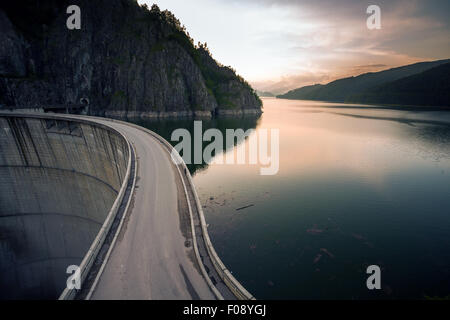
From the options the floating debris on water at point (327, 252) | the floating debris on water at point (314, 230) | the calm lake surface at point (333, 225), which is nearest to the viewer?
the calm lake surface at point (333, 225)

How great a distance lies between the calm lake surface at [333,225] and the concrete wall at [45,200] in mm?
18950

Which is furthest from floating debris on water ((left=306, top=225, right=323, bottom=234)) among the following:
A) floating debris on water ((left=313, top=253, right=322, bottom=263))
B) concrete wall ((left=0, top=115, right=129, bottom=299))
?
concrete wall ((left=0, top=115, right=129, bottom=299))

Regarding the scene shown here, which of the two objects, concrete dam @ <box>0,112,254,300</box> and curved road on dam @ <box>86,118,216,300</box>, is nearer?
curved road on dam @ <box>86,118,216,300</box>

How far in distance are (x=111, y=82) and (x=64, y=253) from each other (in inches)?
4590

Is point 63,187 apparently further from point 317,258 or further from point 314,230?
point 317,258

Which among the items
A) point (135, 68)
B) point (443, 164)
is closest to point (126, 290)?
point (443, 164)

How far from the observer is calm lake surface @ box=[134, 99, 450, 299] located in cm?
1658

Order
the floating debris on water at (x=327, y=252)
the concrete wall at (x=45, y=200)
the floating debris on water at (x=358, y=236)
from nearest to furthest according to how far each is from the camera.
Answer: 1. the floating debris on water at (x=327, y=252)
2. the floating debris on water at (x=358, y=236)
3. the concrete wall at (x=45, y=200)

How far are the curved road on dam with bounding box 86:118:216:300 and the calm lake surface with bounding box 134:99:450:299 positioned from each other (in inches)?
316

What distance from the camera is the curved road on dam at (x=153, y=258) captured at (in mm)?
8312

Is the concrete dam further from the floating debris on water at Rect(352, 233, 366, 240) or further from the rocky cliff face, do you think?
the rocky cliff face

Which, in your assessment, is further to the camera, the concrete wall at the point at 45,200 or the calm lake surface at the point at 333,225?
the concrete wall at the point at 45,200

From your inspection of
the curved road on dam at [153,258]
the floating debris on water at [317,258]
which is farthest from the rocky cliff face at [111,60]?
the floating debris on water at [317,258]

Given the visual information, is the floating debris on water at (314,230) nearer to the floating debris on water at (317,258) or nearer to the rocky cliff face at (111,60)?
the floating debris on water at (317,258)
